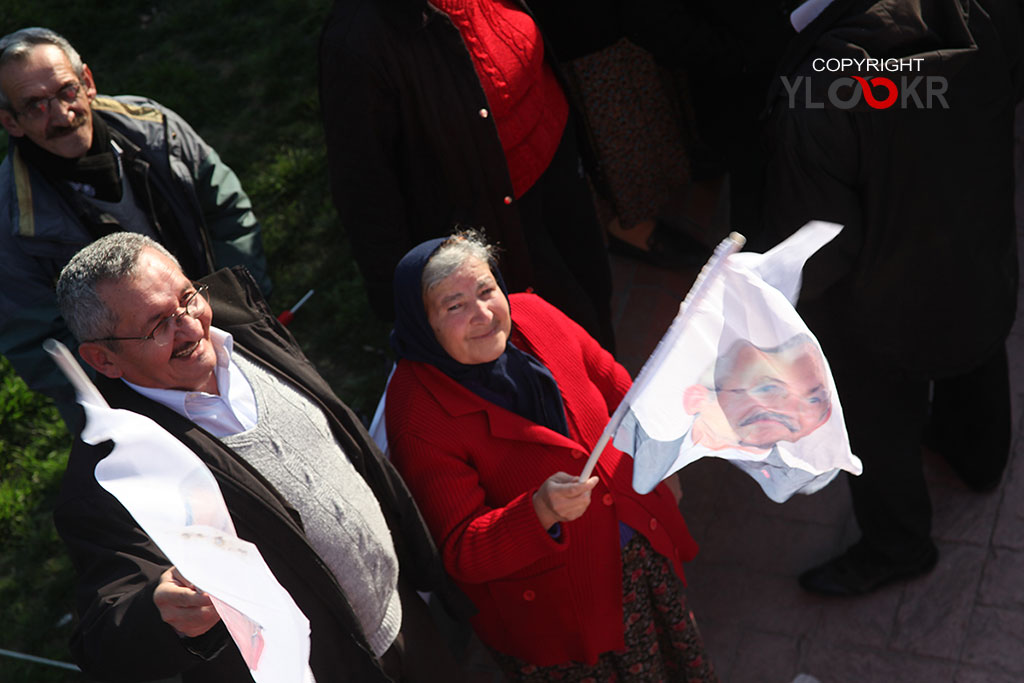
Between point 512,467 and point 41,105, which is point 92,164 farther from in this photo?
point 512,467

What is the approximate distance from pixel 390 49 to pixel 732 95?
7.23 feet

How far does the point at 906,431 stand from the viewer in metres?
3.67

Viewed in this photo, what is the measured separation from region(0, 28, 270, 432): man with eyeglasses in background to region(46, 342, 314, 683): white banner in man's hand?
1.44m

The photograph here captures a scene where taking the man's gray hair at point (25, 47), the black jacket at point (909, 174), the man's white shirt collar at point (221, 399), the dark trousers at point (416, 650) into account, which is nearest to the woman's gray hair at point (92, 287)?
the man's white shirt collar at point (221, 399)

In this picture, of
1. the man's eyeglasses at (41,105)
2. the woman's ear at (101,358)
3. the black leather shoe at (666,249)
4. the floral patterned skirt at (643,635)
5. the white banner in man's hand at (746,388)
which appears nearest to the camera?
the white banner in man's hand at (746,388)

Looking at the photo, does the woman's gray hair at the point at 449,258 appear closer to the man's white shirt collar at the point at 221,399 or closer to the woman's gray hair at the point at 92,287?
the man's white shirt collar at the point at 221,399

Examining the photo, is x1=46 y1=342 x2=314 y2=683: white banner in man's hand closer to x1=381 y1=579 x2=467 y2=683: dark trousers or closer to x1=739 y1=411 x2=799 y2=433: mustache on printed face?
x1=381 y1=579 x2=467 y2=683: dark trousers

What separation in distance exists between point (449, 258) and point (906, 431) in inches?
→ 72.7

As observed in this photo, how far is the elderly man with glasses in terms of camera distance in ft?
7.89

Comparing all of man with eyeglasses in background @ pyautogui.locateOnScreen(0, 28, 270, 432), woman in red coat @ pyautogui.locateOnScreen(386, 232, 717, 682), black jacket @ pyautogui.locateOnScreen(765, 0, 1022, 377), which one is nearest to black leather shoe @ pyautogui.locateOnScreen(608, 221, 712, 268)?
black jacket @ pyautogui.locateOnScreen(765, 0, 1022, 377)

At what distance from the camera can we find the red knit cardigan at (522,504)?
9.59 feet

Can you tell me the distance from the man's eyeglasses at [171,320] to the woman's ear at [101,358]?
20 millimetres

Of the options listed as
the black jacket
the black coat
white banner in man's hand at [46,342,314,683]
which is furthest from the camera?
the black coat

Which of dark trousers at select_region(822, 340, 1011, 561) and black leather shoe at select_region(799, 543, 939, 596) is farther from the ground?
dark trousers at select_region(822, 340, 1011, 561)
